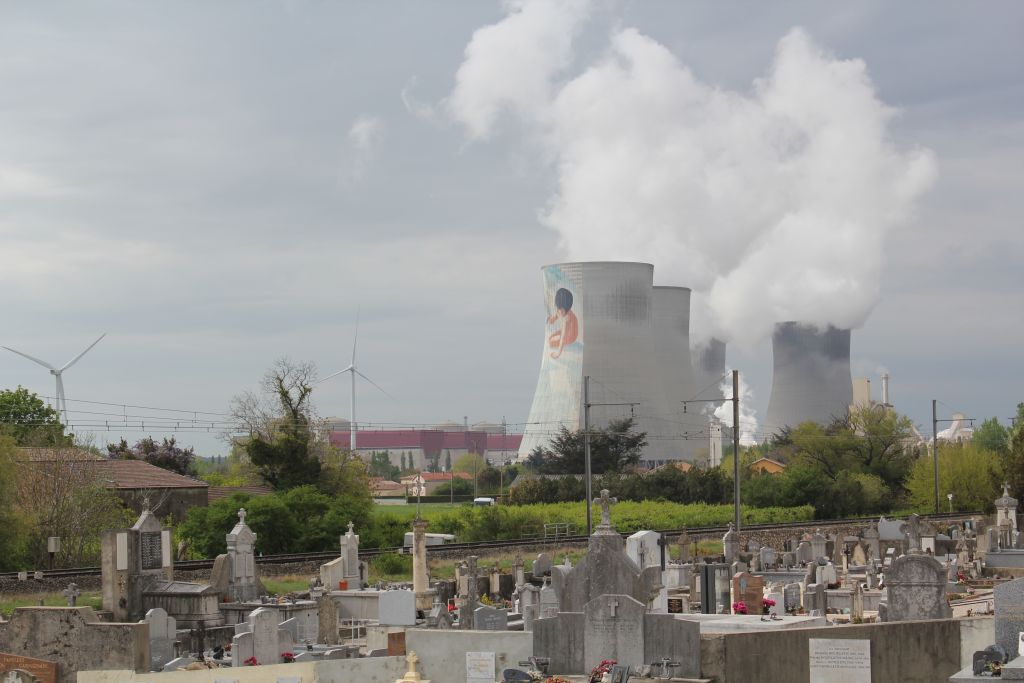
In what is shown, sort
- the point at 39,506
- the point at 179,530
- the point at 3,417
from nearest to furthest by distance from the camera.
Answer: the point at 39,506
the point at 179,530
the point at 3,417

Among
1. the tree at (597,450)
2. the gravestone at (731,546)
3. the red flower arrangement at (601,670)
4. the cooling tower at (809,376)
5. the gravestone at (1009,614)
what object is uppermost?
the cooling tower at (809,376)

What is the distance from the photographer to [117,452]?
142 feet

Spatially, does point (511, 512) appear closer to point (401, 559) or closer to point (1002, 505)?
point (401, 559)

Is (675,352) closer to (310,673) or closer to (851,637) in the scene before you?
(310,673)

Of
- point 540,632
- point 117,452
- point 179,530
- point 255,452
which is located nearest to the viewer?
point 540,632

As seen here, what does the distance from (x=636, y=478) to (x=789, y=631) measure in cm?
3531

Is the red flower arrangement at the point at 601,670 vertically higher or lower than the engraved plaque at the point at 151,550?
lower

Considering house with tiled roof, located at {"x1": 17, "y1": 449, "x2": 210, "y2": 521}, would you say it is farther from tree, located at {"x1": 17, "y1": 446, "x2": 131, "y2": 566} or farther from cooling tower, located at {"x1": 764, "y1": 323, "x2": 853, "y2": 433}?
cooling tower, located at {"x1": 764, "y1": 323, "x2": 853, "y2": 433}

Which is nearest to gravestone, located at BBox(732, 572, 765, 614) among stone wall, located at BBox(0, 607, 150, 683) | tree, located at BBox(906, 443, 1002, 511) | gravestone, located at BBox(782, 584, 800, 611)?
gravestone, located at BBox(782, 584, 800, 611)

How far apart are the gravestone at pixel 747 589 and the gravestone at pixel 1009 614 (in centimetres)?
832

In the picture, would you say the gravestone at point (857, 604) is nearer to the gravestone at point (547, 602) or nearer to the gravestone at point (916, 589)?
the gravestone at point (547, 602)

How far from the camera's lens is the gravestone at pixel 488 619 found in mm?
13789

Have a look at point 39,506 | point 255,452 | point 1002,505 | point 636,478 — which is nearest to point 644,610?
point 39,506

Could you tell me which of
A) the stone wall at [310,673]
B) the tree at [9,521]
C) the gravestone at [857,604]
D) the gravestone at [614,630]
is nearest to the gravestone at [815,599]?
the gravestone at [857,604]
